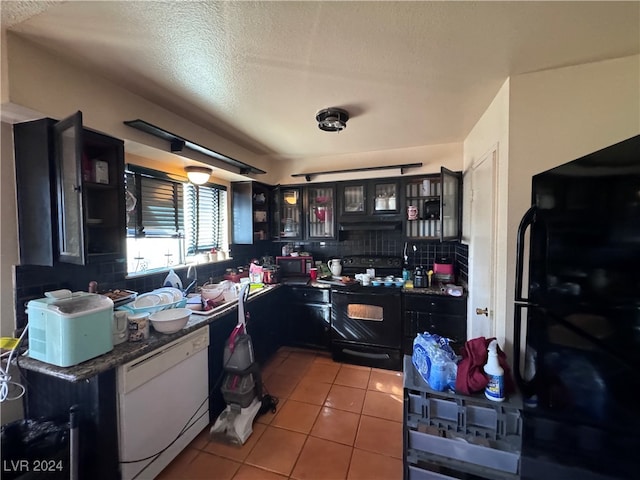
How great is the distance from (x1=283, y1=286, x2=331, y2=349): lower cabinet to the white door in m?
1.45

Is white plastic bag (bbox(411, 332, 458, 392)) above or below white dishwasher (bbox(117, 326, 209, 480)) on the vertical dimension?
above

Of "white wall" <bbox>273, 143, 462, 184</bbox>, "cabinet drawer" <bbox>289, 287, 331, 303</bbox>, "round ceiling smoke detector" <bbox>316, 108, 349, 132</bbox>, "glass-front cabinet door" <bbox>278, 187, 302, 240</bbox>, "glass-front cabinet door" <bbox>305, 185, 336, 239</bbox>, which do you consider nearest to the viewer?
"round ceiling smoke detector" <bbox>316, 108, 349, 132</bbox>

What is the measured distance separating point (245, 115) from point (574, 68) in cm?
206

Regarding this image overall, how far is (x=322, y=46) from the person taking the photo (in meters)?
1.24

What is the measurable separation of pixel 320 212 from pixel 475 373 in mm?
2405

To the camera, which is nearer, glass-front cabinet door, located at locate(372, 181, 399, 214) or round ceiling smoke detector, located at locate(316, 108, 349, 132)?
round ceiling smoke detector, located at locate(316, 108, 349, 132)

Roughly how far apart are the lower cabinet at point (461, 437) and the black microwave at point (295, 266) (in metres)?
2.09

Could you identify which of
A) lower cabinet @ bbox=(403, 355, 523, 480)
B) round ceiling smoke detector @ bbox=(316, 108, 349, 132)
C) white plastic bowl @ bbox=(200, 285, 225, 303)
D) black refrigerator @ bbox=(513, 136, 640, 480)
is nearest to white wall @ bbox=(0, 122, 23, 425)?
white plastic bowl @ bbox=(200, 285, 225, 303)

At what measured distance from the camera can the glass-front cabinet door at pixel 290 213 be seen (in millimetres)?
3352

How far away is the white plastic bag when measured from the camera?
1275 mm

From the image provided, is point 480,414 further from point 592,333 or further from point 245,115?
point 245,115

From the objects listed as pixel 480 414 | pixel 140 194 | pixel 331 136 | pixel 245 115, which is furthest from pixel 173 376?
pixel 331 136

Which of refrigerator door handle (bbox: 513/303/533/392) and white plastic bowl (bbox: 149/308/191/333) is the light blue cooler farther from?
refrigerator door handle (bbox: 513/303/533/392)

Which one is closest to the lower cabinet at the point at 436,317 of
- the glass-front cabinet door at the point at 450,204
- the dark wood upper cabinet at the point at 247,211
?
the glass-front cabinet door at the point at 450,204
